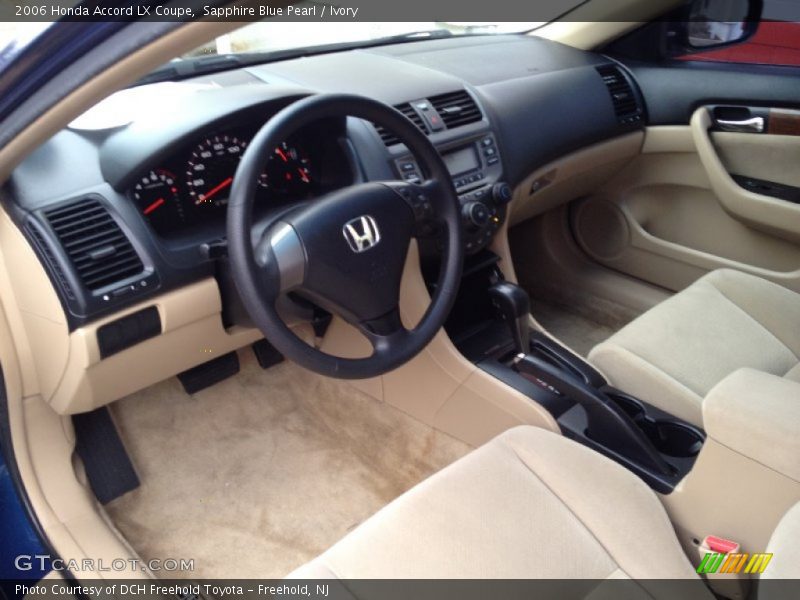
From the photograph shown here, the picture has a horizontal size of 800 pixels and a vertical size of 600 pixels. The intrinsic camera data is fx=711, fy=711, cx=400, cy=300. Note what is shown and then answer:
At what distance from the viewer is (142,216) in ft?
4.52

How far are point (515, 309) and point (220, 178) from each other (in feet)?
2.36

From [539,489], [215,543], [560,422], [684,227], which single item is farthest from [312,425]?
[684,227]

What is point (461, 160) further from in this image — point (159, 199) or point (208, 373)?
point (208, 373)

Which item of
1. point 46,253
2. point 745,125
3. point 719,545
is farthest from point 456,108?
point 719,545

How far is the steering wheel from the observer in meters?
1.15

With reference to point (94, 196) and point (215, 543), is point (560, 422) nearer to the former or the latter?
point (215, 543)

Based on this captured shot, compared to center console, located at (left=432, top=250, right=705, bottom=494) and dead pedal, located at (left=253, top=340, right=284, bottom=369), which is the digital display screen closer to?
center console, located at (left=432, top=250, right=705, bottom=494)

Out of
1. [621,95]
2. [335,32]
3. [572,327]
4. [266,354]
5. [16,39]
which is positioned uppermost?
[16,39]

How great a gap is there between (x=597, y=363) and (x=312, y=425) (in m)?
0.84

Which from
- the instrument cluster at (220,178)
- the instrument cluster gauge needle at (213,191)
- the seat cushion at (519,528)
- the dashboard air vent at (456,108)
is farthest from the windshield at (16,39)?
the dashboard air vent at (456,108)

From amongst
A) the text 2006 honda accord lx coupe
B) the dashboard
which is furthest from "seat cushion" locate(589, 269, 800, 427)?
the dashboard

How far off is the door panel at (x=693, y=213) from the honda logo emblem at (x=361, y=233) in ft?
4.81

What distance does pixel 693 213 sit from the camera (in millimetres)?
2436

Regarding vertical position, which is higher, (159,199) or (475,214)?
(159,199)
